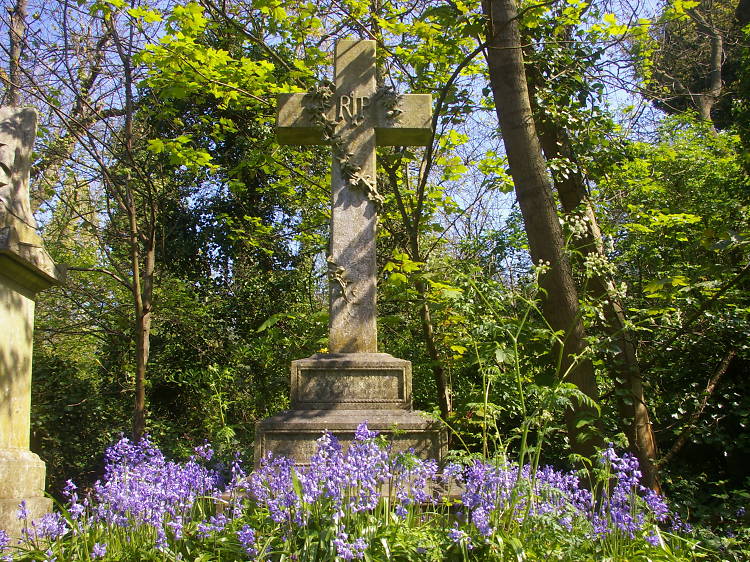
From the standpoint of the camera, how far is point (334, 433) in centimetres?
445

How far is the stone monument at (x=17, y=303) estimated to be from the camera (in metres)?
4.28

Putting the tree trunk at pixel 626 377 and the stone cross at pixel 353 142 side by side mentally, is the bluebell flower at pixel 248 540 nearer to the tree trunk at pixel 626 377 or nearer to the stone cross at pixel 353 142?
the stone cross at pixel 353 142

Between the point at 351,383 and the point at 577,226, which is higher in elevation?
the point at 577,226

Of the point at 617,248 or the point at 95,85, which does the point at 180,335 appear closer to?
the point at 95,85

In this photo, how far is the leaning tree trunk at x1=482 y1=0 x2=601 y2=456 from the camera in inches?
203

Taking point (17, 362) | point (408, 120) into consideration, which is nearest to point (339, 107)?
point (408, 120)

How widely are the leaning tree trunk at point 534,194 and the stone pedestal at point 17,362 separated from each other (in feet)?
12.2

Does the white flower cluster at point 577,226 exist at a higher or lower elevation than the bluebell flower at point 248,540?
higher

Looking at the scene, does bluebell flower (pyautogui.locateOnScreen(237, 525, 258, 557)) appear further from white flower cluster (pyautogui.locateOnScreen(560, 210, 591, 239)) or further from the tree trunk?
the tree trunk

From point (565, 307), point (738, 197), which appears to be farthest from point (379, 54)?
point (738, 197)

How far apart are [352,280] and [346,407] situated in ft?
3.41

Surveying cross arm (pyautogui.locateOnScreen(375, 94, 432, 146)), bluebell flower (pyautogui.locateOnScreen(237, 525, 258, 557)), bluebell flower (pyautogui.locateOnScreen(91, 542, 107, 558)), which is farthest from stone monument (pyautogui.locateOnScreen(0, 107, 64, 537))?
cross arm (pyautogui.locateOnScreen(375, 94, 432, 146))

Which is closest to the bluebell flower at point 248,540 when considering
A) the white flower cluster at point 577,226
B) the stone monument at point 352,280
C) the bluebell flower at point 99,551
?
the bluebell flower at point 99,551

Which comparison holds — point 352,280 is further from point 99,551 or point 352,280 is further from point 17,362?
point 99,551
